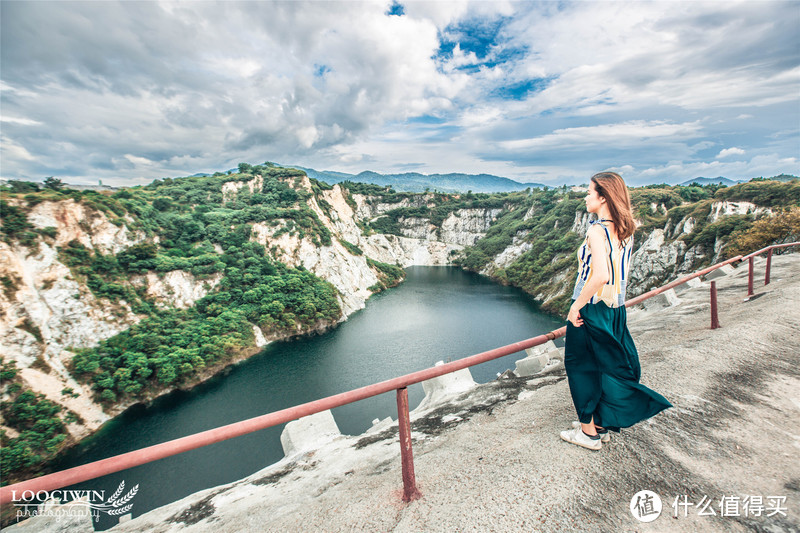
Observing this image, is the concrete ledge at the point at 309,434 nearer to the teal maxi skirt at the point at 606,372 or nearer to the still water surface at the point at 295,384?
the teal maxi skirt at the point at 606,372

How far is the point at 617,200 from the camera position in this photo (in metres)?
2.68

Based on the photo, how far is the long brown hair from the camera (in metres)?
2.65

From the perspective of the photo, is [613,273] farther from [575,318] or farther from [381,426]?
[381,426]

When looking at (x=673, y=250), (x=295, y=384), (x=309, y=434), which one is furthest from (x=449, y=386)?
(x=673, y=250)

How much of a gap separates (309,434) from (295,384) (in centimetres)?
2413

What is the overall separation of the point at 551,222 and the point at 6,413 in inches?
3130

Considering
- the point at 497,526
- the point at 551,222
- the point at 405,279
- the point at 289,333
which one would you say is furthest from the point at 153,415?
the point at 551,222

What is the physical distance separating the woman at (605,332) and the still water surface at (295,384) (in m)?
17.5

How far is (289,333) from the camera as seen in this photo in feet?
124

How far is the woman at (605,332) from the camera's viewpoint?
2.63m

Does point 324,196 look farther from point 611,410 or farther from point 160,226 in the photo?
point 611,410

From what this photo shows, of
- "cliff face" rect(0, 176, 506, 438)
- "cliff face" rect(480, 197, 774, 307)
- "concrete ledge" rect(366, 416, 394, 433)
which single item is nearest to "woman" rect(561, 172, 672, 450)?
"concrete ledge" rect(366, 416, 394, 433)

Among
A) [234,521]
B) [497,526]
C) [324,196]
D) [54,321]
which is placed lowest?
[54,321]

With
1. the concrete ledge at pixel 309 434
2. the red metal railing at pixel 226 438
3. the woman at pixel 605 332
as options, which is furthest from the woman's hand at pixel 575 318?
the concrete ledge at pixel 309 434
